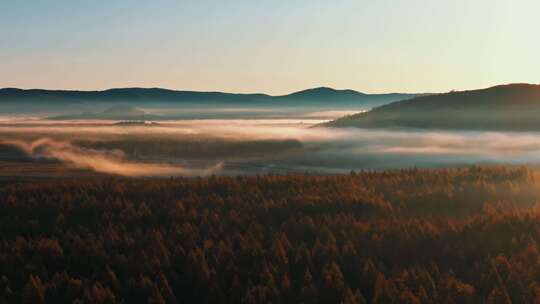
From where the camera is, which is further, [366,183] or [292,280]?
[366,183]

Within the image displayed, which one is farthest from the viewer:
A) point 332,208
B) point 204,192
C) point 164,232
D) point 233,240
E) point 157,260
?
point 204,192

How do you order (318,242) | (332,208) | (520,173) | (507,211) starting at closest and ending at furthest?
(318,242)
(507,211)
(332,208)
(520,173)

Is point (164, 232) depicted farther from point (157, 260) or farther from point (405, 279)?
point (405, 279)

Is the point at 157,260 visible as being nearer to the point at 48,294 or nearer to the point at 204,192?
the point at 48,294

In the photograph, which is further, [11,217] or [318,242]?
[11,217]

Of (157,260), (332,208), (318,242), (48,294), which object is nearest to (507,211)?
(332,208)

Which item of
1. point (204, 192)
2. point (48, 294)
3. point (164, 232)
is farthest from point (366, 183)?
point (48, 294)
